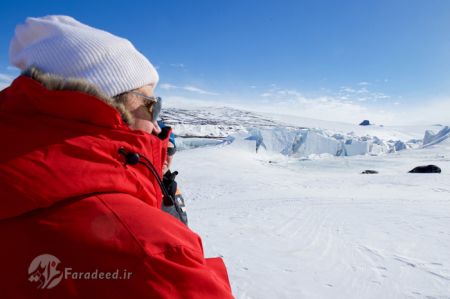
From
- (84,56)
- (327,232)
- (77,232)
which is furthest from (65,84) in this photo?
(327,232)

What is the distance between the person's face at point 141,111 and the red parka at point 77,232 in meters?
0.25

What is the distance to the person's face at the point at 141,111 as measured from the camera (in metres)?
0.97

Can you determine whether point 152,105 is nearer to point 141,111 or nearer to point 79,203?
point 141,111

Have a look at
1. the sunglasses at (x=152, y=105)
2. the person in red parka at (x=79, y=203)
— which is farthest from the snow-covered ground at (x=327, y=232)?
the person in red parka at (x=79, y=203)

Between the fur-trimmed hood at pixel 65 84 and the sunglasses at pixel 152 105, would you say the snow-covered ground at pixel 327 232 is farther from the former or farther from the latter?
the fur-trimmed hood at pixel 65 84

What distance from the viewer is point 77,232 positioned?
62cm

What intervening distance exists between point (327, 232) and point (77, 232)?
4.90 m

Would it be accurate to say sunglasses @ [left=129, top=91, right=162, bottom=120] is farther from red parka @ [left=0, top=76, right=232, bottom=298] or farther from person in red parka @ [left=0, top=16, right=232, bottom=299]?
red parka @ [left=0, top=76, right=232, bottom=298]

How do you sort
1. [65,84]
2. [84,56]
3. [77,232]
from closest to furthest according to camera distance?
[77,232], [65,84], [84,56]

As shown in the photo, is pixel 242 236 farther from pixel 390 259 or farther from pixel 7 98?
pixel 7 98

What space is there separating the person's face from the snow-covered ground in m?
2.16

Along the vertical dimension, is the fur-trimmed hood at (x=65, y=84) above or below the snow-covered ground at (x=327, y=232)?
above

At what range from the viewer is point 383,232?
16.2 ft

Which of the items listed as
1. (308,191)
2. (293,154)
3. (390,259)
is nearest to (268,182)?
(308,191)
